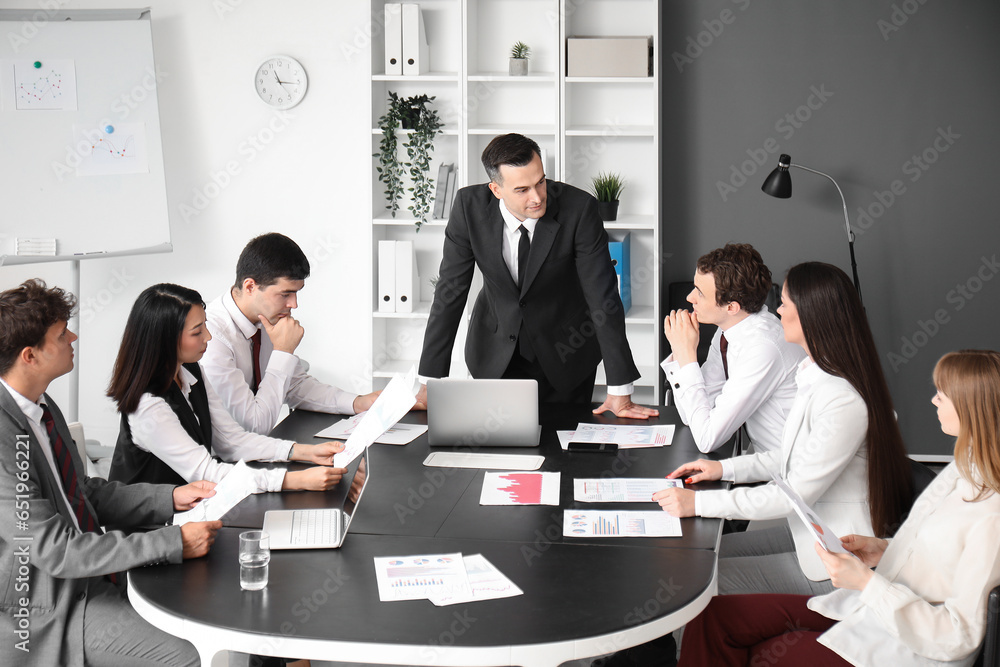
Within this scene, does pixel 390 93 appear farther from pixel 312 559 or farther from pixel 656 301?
pixel 312 559

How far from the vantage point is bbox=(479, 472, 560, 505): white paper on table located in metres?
2.08

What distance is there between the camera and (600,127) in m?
4.46

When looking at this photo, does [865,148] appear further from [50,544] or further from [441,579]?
[50,544]

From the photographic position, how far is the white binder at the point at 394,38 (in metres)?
4.32

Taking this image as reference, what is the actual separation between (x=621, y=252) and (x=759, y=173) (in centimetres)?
83

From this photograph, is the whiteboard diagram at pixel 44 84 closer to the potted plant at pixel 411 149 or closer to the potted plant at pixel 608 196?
the potted plant at pixel 411 149

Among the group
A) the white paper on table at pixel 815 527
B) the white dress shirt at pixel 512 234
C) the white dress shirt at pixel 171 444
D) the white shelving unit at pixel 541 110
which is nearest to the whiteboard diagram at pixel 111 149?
the white shelving unit at pixel 541 110

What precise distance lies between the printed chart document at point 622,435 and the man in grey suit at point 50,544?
1094 mm

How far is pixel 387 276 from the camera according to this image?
4.45 metres

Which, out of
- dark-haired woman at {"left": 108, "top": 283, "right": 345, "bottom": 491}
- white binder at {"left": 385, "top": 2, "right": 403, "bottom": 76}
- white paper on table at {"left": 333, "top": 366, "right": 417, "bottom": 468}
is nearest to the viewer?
white paper on table at {"left": 333, "top": 366, "right": 417, "bottom": 468}
